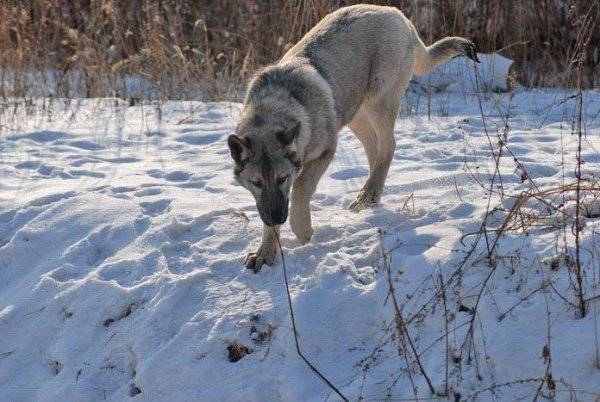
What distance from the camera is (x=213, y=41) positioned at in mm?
10797

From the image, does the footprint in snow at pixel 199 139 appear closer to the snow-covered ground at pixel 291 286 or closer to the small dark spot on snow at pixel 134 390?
the snow-covered ground at pixel 291 286

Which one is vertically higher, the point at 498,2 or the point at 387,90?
the point at 498,2

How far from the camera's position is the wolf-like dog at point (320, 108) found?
14.9 feet

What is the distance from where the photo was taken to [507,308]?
3.80 m

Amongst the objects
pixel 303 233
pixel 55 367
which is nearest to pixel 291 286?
pixel 303 233

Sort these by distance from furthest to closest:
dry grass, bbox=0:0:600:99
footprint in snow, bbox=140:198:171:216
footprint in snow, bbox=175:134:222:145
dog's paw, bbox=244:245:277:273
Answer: dry grass, bbox=0:0:600:99
footprint in snow, bbox=175:134:222:145
footprint in snow, bbox=140:198:171:216
dog's paw, bbox=244:245:277:273

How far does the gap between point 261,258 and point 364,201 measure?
1020 mm

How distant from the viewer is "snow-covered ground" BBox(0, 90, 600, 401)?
368cm

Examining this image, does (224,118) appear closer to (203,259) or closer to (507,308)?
(203,259)

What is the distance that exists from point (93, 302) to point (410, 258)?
190 cm

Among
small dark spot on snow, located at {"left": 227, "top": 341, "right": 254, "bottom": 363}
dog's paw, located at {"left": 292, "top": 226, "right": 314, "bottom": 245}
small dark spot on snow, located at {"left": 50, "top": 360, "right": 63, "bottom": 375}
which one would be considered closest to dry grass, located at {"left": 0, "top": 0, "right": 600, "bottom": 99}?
dog's paw, located at {"left": 292, "top": 226, "right": 314, "bottom": 245}

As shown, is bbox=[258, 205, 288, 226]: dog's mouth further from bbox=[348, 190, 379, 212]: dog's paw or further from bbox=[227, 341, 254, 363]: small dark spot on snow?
bbox=[348, 190, 379, 212]: dog's paw

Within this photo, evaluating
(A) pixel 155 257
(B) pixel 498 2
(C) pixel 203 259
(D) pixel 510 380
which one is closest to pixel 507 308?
(D) pixel 510 380

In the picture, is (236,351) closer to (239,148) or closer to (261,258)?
(261,258)
